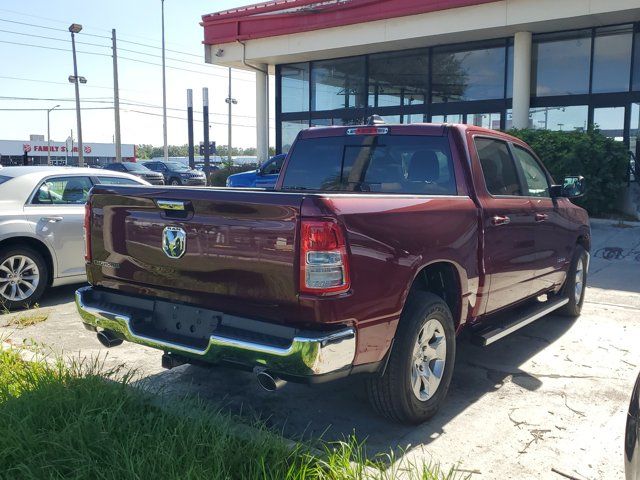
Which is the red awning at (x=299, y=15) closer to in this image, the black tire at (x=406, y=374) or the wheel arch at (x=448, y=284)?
the wheel arch at (x=448, y=284)

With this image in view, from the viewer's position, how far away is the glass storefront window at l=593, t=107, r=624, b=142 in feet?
48.9

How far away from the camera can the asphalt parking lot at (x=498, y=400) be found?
139 inches

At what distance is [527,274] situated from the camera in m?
5.05

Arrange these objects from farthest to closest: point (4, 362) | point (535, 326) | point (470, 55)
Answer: point (470, 55) < point (535, 326) < point (4, 362)

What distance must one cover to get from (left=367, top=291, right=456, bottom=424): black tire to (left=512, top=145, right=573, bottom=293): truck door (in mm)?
1840

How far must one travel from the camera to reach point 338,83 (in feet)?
65.3

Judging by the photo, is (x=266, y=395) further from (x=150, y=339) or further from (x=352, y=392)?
(x=150, y=339)

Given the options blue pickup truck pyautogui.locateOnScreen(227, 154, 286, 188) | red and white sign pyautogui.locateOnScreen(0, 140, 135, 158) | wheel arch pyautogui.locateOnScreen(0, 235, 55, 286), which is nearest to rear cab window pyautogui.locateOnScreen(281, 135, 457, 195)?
wheel arch pyautogui.locateOnScreen(0, 235, 55, 286)

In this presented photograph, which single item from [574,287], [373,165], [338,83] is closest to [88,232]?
[373,165]

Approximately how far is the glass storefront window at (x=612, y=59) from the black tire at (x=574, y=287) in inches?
403

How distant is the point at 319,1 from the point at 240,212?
16.3 m

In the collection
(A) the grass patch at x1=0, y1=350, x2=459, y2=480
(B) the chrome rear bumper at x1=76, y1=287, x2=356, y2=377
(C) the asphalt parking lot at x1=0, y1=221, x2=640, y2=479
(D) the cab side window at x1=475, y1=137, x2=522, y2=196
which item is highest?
(D) the cab side window at x1=475, y1=137, x2=522, y2=196

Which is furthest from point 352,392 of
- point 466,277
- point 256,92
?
point 256,92

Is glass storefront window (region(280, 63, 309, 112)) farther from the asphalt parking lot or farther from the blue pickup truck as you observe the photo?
the asphalt parking lot
